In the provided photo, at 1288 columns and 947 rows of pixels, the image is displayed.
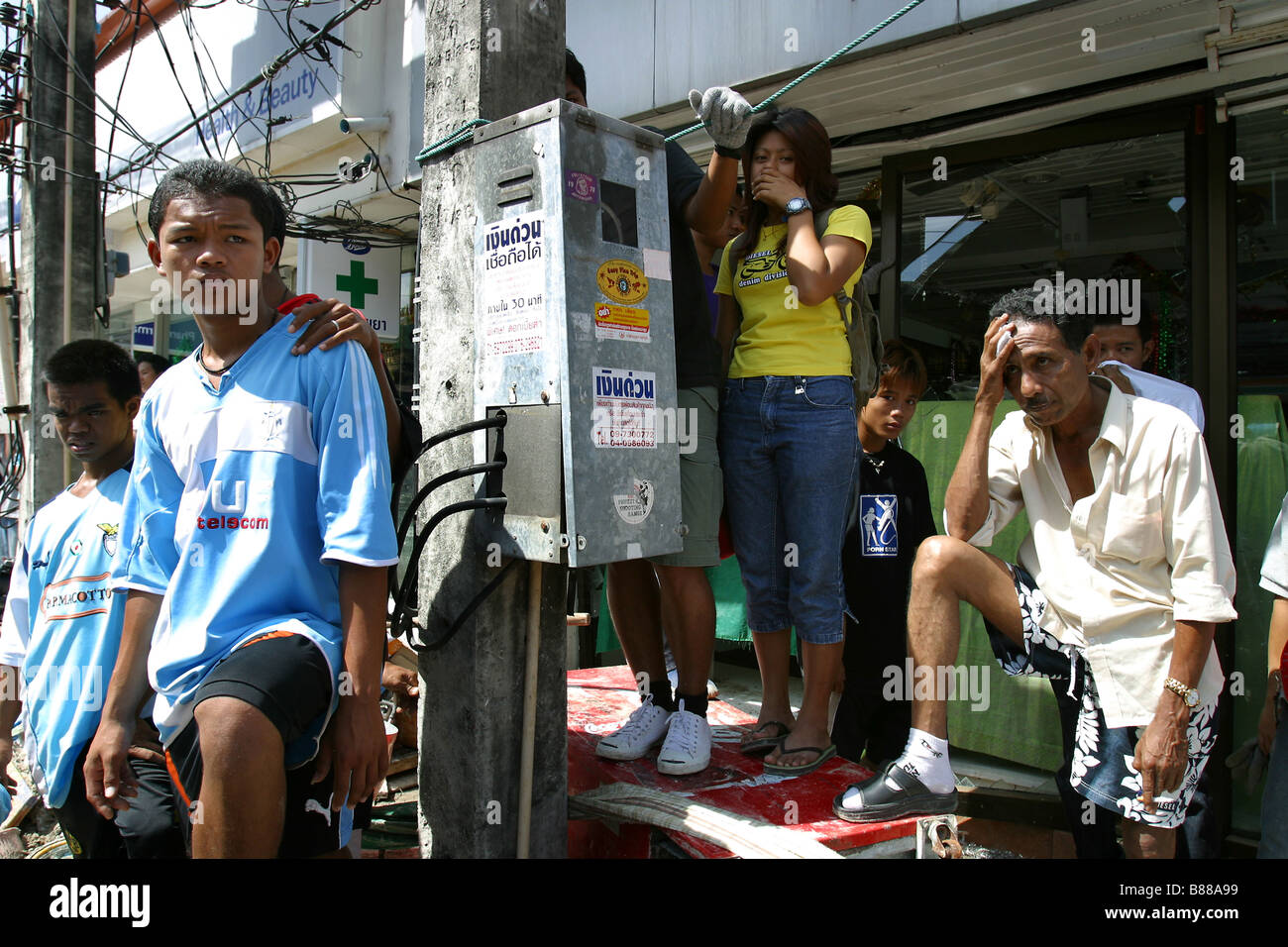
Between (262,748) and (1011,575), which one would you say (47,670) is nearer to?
(262,748)

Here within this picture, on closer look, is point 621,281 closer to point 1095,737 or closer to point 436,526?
point 436,526

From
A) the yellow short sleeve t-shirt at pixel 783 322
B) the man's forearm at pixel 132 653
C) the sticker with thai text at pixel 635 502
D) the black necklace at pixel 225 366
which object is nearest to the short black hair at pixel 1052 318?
the yellow short sleeve t-shirt at pixel 783 322

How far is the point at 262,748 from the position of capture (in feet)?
6.34

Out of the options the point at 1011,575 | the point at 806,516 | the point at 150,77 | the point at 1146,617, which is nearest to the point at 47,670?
the point at 806,516

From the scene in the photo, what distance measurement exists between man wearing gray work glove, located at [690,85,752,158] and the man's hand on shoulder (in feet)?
3.60

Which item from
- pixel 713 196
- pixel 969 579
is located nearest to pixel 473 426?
pixel 713 196

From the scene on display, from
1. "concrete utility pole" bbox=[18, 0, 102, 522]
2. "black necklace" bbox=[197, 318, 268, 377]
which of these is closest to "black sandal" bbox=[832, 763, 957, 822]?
"black necklace" bbox=[197, 318, 268, 377]

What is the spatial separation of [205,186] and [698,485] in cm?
162

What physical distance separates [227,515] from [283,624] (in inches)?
12.4

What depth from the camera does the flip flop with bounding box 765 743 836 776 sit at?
291 cm

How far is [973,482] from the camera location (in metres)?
3.14

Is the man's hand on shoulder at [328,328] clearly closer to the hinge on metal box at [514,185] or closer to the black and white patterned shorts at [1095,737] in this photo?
the hinge on metal box at [514,185]

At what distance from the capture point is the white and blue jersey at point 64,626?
277 centimetres

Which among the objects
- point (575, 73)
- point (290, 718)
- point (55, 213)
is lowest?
point (290, 718)
